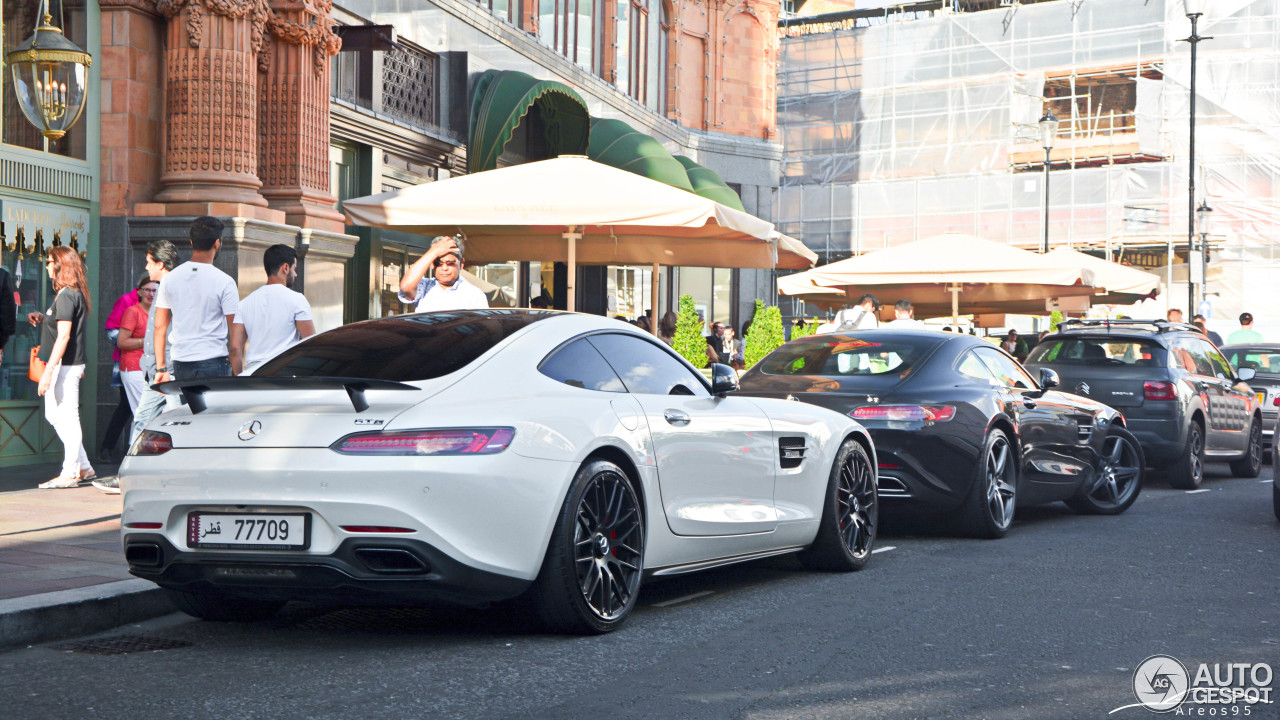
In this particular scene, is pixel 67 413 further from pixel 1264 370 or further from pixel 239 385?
pixel 1264 370

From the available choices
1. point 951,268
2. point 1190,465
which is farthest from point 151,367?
point 951,268

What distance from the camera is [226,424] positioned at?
5316 mm

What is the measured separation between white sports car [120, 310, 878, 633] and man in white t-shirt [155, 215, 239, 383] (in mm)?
2267

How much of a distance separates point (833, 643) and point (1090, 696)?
113 cm

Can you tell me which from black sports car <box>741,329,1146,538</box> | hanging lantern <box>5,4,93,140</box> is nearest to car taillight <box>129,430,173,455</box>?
hanging lantern <box>5,4,93,140</box>

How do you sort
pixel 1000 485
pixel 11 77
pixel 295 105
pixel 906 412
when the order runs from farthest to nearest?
pixel 295 105
pixel 11 77
pixel 1000 485
pixel 906 412

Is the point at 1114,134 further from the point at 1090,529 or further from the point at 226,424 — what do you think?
the point at 226,424

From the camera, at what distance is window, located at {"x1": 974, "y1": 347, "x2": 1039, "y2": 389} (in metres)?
9.84

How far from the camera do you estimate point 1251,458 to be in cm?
1517

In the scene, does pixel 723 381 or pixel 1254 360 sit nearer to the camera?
pixel 723 381

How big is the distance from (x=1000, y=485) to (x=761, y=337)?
16.6 metres

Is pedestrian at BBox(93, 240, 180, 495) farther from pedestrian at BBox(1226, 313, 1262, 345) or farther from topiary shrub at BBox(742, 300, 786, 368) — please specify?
pedestrian at BBox(1226, 313, 1262, 345)

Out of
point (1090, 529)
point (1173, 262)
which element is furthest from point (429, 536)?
point (1173, 262)

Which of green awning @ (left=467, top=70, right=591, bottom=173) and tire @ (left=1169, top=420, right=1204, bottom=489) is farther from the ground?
green awning @ (left=467, top=70, right=591, bottom=173)
